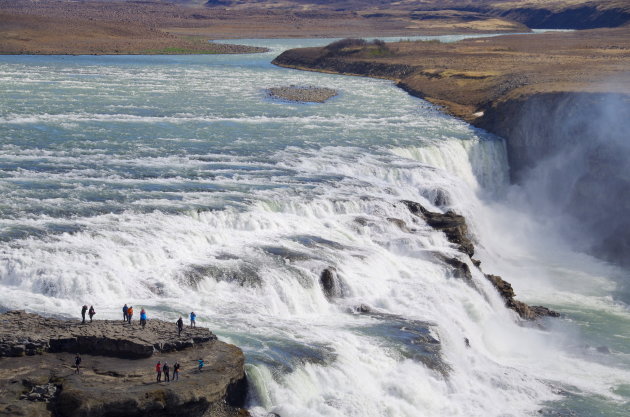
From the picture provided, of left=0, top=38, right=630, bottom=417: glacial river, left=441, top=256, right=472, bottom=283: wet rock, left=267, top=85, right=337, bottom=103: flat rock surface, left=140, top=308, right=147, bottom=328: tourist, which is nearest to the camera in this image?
left=140, top=308, right=147, bottom=328: tourist

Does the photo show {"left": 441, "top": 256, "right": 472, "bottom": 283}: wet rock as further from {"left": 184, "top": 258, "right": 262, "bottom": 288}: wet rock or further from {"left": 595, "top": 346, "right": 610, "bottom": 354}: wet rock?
{"left": 184, "top": 258, "right": 262, "bottom": 288}: wet rock

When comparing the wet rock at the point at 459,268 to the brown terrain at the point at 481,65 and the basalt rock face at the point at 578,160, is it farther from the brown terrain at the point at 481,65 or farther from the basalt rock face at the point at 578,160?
the brown terrain at the point at 481,65

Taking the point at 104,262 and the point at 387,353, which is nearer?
the point at 387,353

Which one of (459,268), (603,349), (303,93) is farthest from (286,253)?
(303,93)

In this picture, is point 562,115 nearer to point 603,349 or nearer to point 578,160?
point 578,160

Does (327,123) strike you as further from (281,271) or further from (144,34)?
(144,34)

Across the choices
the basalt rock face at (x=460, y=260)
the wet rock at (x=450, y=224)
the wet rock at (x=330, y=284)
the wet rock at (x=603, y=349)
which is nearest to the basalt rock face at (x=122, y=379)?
the wet rock at (x=330, y=284)

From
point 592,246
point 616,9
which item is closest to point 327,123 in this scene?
point 592,246

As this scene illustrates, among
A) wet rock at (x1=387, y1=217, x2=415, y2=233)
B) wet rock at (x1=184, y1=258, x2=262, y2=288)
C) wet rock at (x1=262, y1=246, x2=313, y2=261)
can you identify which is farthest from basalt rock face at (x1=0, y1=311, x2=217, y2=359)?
wet rock at (x1=387, y1=217, x2=415, y2=233)
